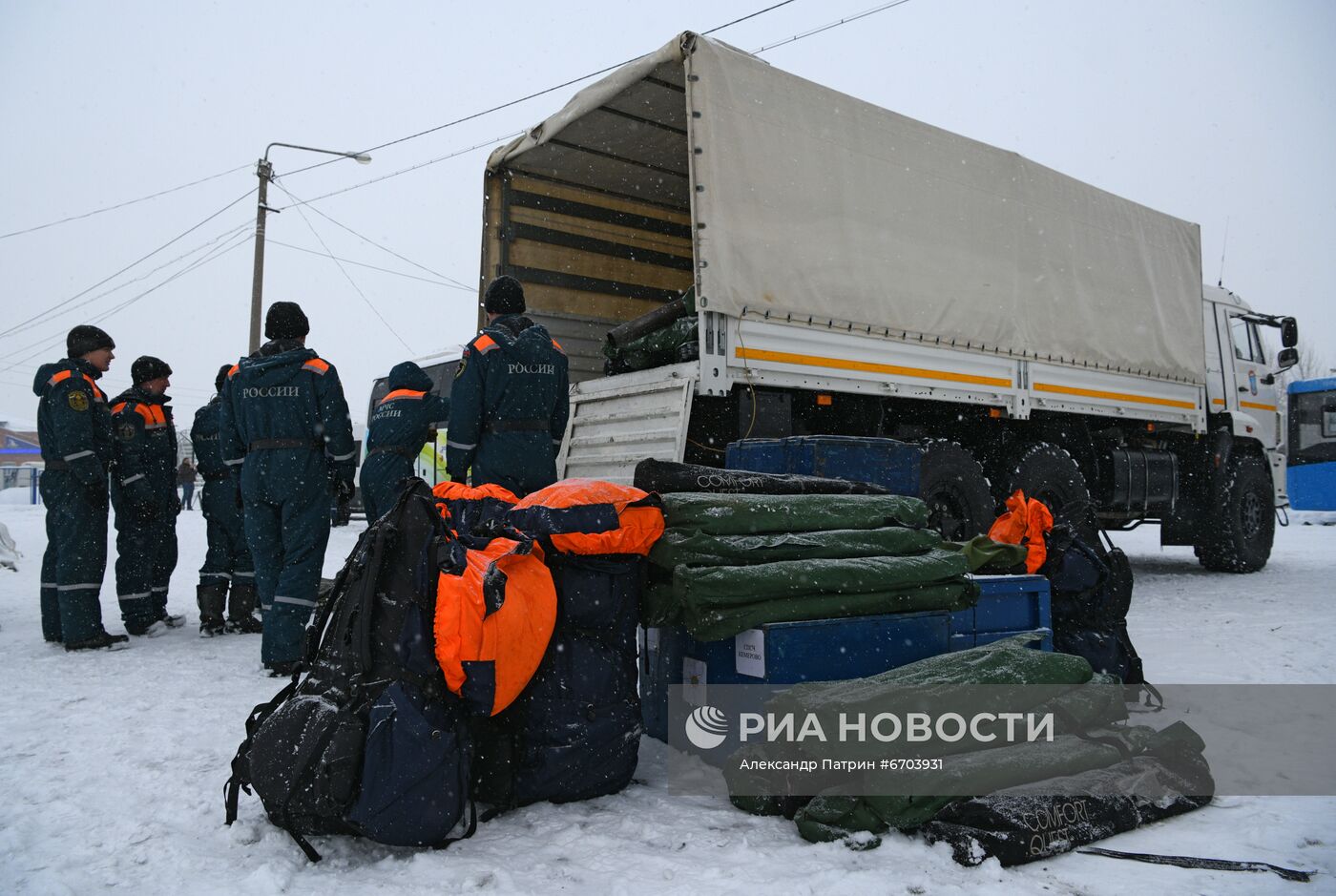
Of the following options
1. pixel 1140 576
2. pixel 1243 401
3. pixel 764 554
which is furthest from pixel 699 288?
pixel 1243 401

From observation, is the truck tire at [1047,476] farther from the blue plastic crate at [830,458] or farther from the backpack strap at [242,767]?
the backpack strap at [242,767]

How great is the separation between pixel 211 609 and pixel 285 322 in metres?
2.22

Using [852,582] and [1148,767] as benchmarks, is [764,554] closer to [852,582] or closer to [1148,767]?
[852,582]

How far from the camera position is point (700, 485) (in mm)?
3264

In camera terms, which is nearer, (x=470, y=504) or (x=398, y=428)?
(x=470, y=504)

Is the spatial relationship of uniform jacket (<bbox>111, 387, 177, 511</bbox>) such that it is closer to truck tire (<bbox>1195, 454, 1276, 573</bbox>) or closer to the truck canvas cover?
the truck canvas cover

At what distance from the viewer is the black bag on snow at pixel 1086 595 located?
154 inches

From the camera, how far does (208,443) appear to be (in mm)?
6023

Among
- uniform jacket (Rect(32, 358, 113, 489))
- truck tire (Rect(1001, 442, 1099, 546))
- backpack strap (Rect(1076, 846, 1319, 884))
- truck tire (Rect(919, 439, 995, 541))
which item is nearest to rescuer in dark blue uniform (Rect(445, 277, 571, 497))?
uniform jacket (Rect(32, 358, 113, 489))

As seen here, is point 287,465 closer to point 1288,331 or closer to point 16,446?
point 1288,331

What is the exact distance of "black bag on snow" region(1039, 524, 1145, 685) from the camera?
3.90 m

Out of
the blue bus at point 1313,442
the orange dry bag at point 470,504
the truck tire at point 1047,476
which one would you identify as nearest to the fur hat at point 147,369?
the orange dry bag at point 470,504

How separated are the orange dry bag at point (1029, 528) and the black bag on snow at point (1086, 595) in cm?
5

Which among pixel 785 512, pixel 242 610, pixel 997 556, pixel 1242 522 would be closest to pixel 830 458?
pixel 997 556
